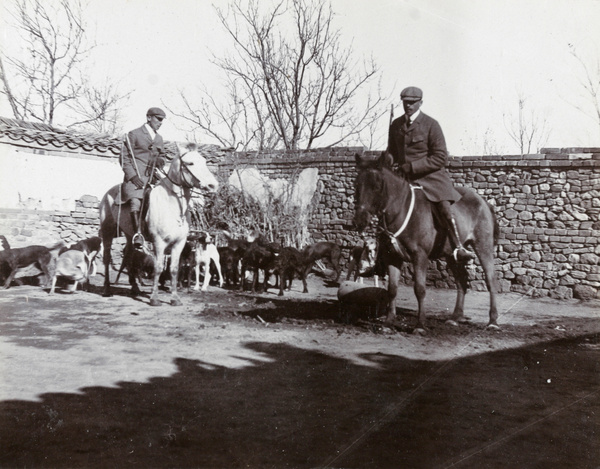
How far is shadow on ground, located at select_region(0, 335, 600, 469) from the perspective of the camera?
10.6 feet

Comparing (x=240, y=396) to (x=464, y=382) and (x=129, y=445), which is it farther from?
(x=464, y=382)

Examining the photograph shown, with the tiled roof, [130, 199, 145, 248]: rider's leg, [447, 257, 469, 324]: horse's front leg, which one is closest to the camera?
→ [447, 257, 469, 324]: horse's front leg

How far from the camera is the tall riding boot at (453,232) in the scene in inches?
268

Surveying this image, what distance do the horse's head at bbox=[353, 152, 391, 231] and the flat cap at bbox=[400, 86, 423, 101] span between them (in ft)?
3.12

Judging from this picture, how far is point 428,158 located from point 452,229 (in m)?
0.95

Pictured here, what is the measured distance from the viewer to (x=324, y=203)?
14703 mm

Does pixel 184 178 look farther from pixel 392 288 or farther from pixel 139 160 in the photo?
pixel 392 288

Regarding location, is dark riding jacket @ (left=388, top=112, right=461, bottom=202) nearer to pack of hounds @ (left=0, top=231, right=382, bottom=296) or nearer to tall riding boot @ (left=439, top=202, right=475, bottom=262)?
tall riding boot @ (left=439, top=202, right=475, bottom=262)

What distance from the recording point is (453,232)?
688 cm

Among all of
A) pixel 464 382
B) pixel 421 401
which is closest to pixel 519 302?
pixel 464 382

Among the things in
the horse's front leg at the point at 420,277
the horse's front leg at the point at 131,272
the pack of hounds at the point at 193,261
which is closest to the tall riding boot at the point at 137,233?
the horse's front leg at the point at 131,272

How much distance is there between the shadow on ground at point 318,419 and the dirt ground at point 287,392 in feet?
0.05

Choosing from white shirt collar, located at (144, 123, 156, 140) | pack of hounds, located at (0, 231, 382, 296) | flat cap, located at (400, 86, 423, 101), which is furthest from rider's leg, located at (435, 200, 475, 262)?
white shirt collar, located at (144, 123, 156, 140)

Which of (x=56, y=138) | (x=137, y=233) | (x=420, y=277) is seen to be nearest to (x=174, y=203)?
(x=137, y=233)
